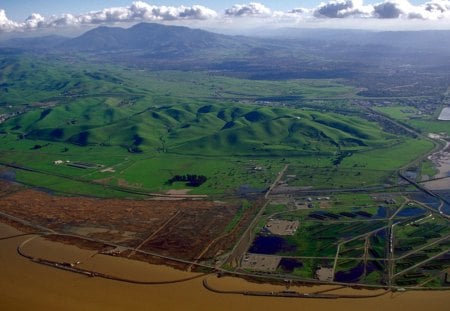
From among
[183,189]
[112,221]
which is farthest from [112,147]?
[112,221]

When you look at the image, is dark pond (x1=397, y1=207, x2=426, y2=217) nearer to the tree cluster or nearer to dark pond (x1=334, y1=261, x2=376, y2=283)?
dark pond (x1=334, y1=261, x2=376, y2=283)

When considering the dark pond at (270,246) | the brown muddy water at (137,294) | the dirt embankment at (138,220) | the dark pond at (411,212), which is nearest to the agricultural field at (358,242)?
the dark pond at (270,246)

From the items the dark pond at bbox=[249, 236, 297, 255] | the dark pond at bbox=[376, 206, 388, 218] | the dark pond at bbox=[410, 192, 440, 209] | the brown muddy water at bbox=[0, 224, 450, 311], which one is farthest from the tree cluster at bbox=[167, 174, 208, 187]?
the dark pond at bbox=[410, 192, 440, 209]

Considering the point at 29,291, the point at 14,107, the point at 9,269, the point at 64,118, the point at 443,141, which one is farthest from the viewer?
the point at 14,107

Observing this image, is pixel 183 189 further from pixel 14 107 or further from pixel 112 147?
pixel 14 107

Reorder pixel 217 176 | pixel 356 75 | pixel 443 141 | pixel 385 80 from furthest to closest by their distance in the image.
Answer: pixel 356 75, pixel 385 80, pixel 443 141, pixel 217 176

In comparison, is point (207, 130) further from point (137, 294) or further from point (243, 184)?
point (137, 294)

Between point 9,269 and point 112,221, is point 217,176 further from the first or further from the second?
point 9,269

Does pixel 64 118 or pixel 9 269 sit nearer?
pixel 9 269
